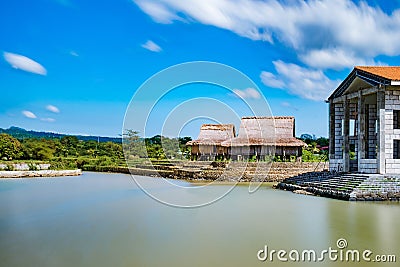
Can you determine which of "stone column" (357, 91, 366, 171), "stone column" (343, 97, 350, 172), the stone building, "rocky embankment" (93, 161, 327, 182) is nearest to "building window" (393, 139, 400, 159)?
the stone building

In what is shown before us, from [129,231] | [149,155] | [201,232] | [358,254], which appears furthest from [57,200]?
[149,155]

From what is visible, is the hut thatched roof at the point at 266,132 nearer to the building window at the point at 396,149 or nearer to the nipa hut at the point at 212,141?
the nipa hut at the point at 212,141

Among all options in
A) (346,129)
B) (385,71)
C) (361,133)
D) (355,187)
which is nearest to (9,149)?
(346,129)

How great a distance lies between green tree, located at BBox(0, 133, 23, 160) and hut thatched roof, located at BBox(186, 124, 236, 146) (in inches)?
527

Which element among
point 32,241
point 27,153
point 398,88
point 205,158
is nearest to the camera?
point 32,241

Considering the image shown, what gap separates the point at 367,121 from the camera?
16609mm

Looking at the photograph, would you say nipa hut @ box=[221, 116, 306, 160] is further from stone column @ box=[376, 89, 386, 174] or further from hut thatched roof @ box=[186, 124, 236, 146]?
stone column @ box=[376, 89, 386, 174]

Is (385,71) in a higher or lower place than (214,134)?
higher

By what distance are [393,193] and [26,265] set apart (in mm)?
9947

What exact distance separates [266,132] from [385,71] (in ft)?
32.5

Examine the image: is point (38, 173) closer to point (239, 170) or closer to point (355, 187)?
point (239, 170)

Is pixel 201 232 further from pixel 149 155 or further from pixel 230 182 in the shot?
pixel 149 155

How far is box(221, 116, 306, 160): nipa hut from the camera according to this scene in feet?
75.0

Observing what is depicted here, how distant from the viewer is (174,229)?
7.93m
